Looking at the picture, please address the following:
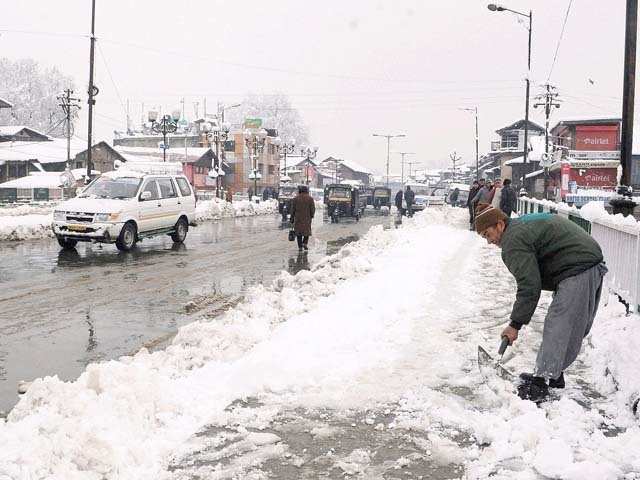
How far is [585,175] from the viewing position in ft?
170

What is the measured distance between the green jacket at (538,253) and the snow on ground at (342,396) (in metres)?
0.81

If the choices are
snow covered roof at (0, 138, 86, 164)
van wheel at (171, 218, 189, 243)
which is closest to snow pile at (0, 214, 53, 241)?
van wheel at (171, 218, 189, 243)

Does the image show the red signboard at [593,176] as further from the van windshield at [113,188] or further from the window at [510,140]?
the van windshield at [113,188]

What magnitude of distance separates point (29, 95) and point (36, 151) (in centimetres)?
3918

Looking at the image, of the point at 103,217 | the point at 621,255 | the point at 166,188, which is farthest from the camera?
the point at 166,188

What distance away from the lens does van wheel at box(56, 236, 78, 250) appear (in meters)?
16.4

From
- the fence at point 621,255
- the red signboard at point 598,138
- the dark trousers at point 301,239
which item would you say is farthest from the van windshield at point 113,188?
the red signboard at point 598,138

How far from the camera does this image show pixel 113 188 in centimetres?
1711

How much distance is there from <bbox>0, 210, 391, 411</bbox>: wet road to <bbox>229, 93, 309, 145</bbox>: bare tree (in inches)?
4716

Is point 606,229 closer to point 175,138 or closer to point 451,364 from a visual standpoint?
point 451,364

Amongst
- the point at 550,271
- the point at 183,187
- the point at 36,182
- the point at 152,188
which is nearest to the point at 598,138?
the point at 183,187

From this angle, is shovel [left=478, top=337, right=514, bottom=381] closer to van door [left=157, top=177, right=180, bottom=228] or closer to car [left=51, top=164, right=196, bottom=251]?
car [left=51, top=164, right=196, bottom=251]

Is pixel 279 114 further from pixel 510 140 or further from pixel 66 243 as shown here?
pixel 66 243

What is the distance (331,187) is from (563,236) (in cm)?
3411
